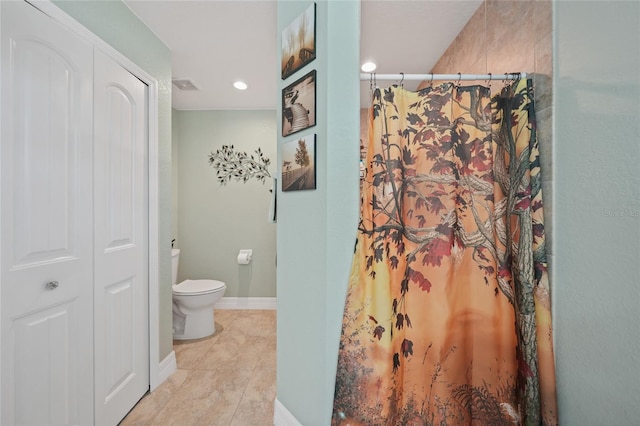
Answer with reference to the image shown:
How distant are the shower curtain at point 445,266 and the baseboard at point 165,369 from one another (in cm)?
138

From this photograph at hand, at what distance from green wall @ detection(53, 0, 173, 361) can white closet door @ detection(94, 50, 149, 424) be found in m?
0.15

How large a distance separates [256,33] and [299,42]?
0.84 m

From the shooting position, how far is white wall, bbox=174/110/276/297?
339 cm

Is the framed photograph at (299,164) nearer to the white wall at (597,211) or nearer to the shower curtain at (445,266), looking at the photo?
the shower curtain at (445,266)

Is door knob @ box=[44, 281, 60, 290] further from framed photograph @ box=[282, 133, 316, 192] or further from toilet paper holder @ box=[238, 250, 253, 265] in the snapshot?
toilet paper holder @ box=[238, 250, 253, 265]

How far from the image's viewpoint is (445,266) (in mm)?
1188

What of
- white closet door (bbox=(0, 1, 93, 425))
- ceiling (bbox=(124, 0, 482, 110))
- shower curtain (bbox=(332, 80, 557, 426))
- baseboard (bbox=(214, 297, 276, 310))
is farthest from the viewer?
baseboard (bbox=(214, 297, 276, 310))

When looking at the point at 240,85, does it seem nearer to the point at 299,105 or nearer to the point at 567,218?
the point at 299,105

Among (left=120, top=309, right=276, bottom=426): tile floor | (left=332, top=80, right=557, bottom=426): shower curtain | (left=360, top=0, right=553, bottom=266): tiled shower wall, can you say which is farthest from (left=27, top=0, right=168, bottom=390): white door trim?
(left=360, top=0, right=553, bottom=266): tiled shower wall

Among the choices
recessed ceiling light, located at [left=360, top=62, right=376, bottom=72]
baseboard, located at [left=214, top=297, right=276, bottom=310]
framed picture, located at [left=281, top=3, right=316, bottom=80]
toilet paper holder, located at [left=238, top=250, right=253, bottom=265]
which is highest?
recessed ceiling light, located at [left=360, top=62, right=376, bottom=72]

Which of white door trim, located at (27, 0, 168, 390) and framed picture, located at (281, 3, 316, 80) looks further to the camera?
white door trim, located at (27, 0, 168, 390)

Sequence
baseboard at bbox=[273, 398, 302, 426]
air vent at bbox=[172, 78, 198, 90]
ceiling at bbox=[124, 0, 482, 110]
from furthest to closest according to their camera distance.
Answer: air vent at bbox=[172, 78, 198, 90] < ceiling at bbox=[124, 0, 482, 110] < baseboard at bbox=[273, 398, 302, 426]

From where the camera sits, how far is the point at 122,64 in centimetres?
160

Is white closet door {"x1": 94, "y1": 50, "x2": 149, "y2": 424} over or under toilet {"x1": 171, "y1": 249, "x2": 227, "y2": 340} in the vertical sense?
over
